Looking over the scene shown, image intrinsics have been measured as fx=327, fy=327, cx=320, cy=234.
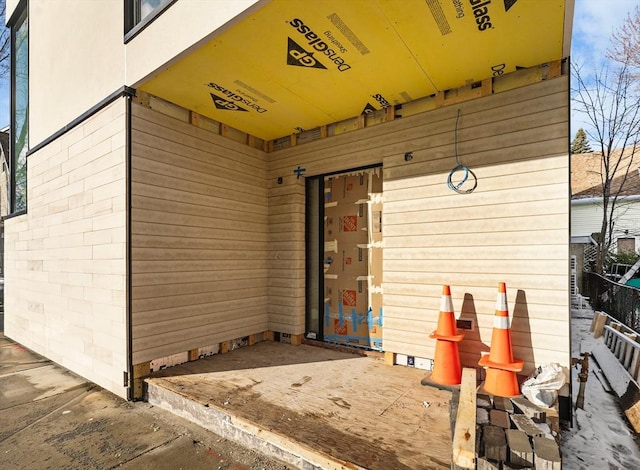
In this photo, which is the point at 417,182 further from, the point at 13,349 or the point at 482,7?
the point at 13,349

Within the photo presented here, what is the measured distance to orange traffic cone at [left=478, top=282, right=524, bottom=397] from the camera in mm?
2955

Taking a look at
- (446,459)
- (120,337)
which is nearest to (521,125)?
(446,459)

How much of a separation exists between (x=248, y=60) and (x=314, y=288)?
3.25 m

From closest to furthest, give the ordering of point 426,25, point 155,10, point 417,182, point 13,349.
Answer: point 426,25
point 155,10
point 417,182
point 13,349

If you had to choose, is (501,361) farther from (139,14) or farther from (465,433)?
(139,14)

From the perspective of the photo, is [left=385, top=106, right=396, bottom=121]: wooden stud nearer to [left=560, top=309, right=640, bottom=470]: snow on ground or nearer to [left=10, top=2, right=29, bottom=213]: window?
[left=560, top=309, right=640, bottom=470]: snow on ground

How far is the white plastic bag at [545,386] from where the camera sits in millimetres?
2709

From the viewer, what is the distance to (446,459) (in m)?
2.16

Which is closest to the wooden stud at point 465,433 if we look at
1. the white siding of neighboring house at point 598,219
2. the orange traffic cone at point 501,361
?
the orange traffic cone at point 501,361

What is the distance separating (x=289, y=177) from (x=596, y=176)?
16.1 metres

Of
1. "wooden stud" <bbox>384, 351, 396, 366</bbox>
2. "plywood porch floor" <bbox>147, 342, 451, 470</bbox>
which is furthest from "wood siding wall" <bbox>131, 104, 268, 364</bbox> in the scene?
"wooden stud" <bbox>384, 351, 396, 366</bbox>

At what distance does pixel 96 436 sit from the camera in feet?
9.66

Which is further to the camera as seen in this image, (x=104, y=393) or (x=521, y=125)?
(x=104, y=393)

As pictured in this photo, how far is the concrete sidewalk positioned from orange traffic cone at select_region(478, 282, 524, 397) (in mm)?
1988
